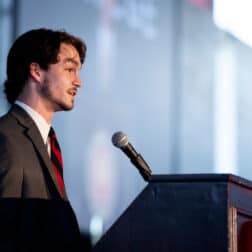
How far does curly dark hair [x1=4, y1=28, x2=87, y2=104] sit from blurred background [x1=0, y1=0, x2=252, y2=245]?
1.10m

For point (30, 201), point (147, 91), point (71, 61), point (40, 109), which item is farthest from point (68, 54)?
point (147, 91)

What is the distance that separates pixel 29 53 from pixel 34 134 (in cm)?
24

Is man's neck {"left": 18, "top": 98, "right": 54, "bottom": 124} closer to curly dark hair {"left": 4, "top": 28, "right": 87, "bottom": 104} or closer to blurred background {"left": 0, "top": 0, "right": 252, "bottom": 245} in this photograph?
curly dark hair {"left": 4, "top": 28, "right": 87, "bottom": 104}

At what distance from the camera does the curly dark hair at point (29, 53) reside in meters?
1.96

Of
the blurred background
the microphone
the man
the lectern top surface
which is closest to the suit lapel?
the man

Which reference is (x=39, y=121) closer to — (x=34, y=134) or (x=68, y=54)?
(x=34, y=134)

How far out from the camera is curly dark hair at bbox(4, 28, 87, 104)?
6.42 ft

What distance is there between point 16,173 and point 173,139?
7.15 ft

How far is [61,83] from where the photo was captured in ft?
6.32

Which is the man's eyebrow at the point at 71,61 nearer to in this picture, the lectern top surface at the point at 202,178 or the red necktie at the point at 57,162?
the red necktie at the point at 57,162

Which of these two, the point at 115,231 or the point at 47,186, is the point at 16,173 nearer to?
the point at 47,186

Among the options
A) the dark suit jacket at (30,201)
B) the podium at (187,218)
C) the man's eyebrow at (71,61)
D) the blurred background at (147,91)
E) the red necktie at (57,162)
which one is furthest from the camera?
the blurred background at (147,91)

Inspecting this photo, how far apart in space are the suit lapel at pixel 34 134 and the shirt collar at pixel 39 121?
0.04 feet

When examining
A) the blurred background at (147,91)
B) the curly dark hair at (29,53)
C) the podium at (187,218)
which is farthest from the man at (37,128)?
the blurred background at (147,91)
